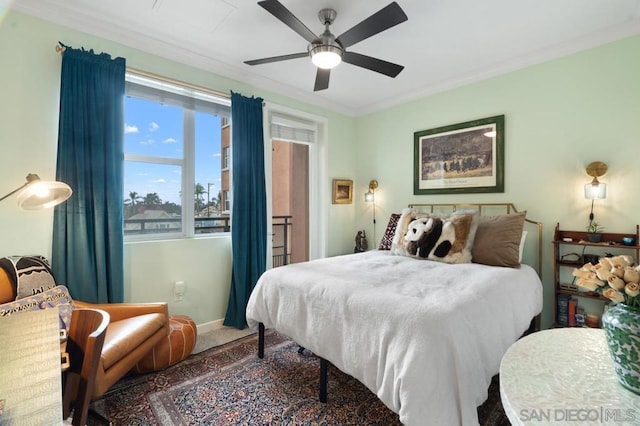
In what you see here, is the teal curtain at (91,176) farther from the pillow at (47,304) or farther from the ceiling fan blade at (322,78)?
the ceiling fan blade at (322,78)

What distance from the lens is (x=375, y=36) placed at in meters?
2.53

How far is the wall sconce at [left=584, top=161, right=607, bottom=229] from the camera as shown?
244 cm

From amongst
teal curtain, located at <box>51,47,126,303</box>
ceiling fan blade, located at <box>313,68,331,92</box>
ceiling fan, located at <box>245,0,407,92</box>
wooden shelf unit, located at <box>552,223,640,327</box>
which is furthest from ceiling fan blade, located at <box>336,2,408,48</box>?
wooden shelf unit, located at <box>552,223,640,327</box>

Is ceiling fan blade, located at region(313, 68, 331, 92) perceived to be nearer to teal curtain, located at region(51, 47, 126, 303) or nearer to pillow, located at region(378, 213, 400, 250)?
teal curtain, located at region(51, 47, 126, 303)

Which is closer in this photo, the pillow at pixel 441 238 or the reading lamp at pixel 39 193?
the reading lamp at pixel 39 193

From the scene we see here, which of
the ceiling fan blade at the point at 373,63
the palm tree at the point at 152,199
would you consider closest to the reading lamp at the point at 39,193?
the palm tree at the point at 152,199

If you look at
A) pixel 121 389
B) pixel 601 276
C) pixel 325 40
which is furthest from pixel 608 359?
pixel 121 389

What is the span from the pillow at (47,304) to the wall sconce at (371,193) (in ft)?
11.1

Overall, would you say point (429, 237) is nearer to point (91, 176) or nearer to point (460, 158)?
point (460, 158)

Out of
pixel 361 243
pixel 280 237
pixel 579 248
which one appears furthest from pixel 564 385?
pixel 280 237

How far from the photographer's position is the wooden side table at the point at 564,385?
0.68 metres

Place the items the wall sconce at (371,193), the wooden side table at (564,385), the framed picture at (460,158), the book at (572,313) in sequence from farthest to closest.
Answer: the wall sconce at (371,193) → the framed picture at (460,158) → the book at (572,313) → the wooden side table at (564,385)

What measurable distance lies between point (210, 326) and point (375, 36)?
3189 millimetres

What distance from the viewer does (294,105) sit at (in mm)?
3729
